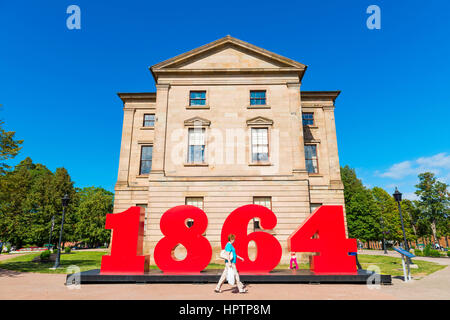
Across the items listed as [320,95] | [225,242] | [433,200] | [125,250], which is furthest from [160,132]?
[433,200]

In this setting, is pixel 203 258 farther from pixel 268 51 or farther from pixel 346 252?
pixel 268 51

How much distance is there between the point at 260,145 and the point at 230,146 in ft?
8.12

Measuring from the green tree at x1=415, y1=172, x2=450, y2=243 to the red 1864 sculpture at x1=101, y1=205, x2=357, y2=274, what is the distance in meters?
60.4

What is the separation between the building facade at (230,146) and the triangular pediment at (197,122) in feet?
0.27

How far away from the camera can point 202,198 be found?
801 inches

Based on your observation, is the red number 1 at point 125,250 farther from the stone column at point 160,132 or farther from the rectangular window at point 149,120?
the rectangular window at point 149,120

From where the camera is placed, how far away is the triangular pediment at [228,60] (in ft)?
74.7

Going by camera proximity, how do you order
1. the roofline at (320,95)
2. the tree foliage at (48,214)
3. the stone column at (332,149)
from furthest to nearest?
1. the tree foliage at (48,214)
2. the roofline at (320,95)
3. the stone column at (332,149)

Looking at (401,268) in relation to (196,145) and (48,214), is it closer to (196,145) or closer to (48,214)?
(196,145)

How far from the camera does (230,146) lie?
21.2 m

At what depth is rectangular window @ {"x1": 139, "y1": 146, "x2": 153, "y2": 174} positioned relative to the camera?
25797 millimetres

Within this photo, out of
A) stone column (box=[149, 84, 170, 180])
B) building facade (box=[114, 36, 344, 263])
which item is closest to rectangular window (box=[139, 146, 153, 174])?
building facade (box=[114, 36, 344, 263])

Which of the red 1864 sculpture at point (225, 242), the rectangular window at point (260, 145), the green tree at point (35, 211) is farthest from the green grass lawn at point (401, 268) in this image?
the green tree at point (35, 211)

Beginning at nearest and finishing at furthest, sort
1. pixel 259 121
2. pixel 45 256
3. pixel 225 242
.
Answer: pixel 225 242 < pixel 259 121 < pixel 45 256
